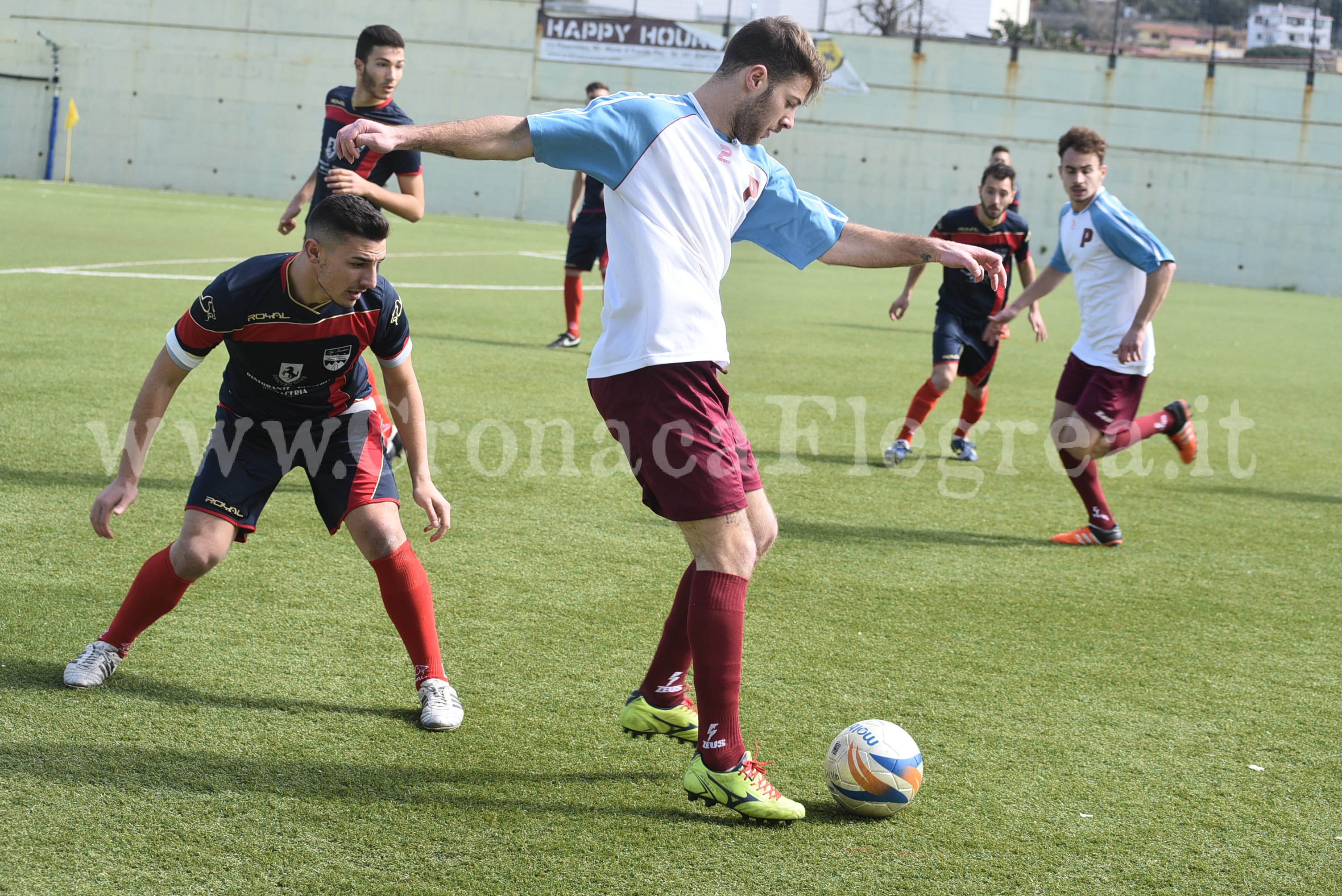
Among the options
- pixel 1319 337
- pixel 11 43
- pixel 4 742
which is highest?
pixel 11 43

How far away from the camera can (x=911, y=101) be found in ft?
117

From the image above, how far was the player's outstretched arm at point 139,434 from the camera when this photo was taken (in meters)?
3.36

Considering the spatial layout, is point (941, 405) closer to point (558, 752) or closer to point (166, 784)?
point (558, 752)

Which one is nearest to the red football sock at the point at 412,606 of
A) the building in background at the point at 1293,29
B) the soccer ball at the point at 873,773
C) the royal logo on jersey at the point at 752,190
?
the soccer ball at the point at 873,773

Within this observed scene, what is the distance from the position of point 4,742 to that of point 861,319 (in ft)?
46.4

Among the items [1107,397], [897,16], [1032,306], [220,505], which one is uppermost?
[897,16]

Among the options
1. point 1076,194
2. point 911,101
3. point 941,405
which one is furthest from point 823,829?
point 911,101

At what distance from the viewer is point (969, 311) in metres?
8.45

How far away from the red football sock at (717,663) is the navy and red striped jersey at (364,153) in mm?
3349

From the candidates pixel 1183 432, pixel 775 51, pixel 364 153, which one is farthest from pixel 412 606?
pixel 1183 432

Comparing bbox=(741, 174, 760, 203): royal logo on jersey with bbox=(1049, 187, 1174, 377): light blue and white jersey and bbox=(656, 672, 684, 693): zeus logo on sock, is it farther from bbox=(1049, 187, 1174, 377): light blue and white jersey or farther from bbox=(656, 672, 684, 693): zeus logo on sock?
bbox=(1049, 187, 1174, 377): light blue and white jersey

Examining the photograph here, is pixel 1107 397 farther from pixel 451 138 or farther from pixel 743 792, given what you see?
pixel 451 138

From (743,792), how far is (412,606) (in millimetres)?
1188

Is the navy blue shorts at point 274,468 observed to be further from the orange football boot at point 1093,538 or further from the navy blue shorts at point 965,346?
the navy blue shorts at point 965,346
